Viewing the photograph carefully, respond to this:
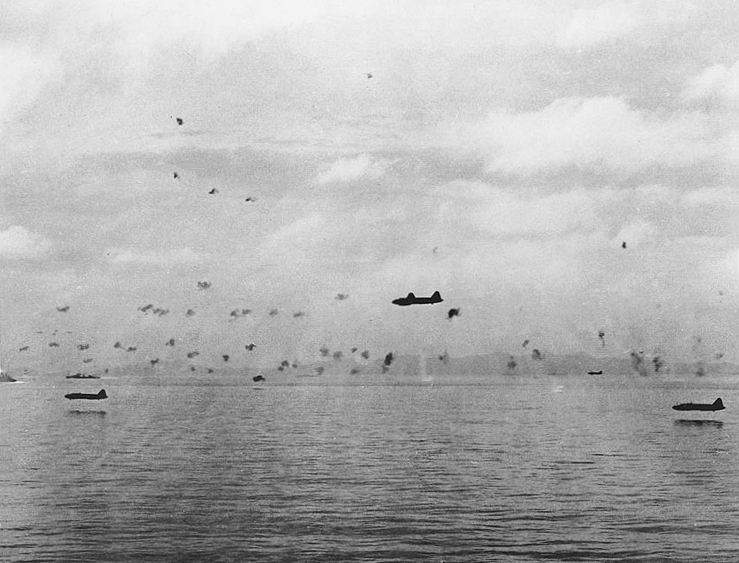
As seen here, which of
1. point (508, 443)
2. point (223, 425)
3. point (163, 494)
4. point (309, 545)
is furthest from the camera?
point (223, 425)

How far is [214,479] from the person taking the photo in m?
80.2

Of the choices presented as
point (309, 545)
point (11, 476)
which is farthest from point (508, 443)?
point (309, 545)

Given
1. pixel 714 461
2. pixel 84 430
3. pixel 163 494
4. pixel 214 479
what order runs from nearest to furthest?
→ pixel 163 494 → pixel 214 479 → pixel 714 461 → pixel 84 430

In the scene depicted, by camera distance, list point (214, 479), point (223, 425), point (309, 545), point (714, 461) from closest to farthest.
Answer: point (309, 545), point (214, 479), point (714, 461), point (223, 425)

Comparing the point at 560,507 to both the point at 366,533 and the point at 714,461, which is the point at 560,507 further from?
the point at 714,461

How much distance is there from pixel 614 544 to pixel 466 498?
1692 cm

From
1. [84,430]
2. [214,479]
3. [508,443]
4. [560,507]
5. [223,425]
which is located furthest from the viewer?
[223,425]

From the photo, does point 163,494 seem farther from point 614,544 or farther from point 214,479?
point 614,544

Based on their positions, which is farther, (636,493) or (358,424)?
(358,424)

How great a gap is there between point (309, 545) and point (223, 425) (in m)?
103

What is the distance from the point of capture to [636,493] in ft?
237

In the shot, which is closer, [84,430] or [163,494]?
[163,494]

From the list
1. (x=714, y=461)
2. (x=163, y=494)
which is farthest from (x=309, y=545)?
(x=714, y=461)

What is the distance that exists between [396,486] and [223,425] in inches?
3254
